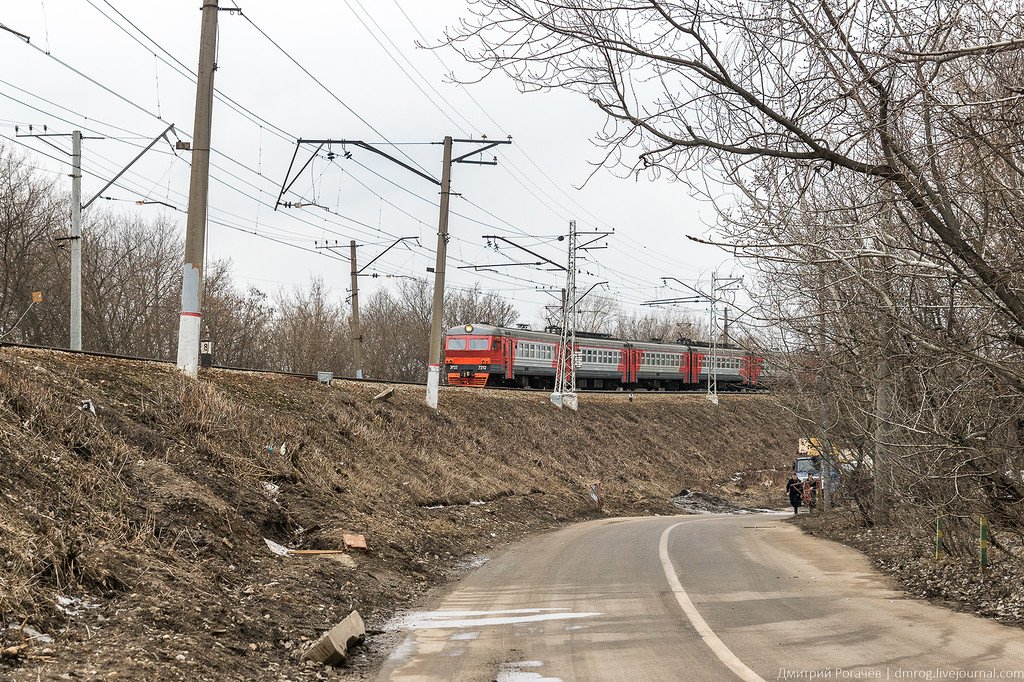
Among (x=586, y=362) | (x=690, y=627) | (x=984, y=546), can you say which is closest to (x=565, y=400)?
(x=586, y=362)

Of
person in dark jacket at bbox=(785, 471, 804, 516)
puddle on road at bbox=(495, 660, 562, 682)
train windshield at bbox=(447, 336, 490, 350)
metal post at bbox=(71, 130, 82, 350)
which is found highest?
metal post at bbox=(71, 130, 82, 350)

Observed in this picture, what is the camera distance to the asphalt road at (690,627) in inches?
284

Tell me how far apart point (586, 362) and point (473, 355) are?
902cm

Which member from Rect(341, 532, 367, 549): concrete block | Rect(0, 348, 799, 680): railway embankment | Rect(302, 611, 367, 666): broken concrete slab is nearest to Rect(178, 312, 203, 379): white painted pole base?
Rect(0, 348, 799, 680): railway embankment

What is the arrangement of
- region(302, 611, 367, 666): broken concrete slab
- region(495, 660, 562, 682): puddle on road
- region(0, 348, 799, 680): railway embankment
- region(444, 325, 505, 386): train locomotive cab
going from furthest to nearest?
region(444, 325, 505, 386): train locomotive cab, region(302, 611, 367, 666): broken concrete slab, region(0, 348, 799, 680): railway embankment, region(495, 660, 562, 682): puddle on road

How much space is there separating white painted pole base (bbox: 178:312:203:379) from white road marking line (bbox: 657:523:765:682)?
8915 millimetres

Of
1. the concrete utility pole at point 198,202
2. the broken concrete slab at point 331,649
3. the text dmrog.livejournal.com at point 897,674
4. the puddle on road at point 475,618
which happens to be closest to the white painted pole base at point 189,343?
the concrete utility pole at point 198,202

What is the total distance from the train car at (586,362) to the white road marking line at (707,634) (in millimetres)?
23695

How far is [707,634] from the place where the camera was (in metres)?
8.50

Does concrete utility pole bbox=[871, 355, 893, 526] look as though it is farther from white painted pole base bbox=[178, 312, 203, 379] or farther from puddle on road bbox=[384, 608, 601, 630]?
white painted pole base bbox=[178, 312, 203, 379]

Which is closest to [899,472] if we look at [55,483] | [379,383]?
[55,483]

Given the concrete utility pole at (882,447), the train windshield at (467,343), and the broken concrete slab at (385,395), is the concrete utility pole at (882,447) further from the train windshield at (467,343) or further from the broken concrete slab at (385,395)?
the train windshield at (467,343)

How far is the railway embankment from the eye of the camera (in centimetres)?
712

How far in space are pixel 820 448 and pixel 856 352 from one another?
10.0 meters
